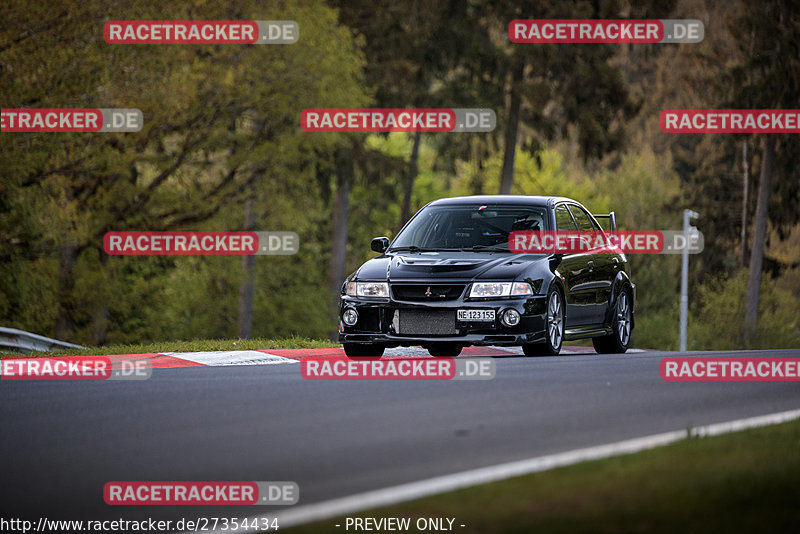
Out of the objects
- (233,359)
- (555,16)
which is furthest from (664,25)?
(233,359)

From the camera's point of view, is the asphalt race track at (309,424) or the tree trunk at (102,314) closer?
the asphalt race track at (309,424)

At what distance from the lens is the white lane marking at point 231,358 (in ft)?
49.0

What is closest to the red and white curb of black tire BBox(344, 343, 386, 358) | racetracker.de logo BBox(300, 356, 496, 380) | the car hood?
black tire BBox(344, 343, 386, 358)

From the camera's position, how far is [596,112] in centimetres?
4475

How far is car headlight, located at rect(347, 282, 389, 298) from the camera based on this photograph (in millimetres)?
14234

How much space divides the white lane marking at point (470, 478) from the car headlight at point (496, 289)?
515 cm

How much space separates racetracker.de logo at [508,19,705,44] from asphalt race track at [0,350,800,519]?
32.8 meters

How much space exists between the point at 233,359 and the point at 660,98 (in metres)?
56.5

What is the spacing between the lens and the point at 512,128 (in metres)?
44.8

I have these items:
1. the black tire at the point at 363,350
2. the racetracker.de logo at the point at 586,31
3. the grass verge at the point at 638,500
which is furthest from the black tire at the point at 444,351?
the racetracker.de logo at the point at 586,31

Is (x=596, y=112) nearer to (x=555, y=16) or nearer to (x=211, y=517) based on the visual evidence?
(x=555, y=16)

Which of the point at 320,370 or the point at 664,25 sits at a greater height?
the point at 664,25

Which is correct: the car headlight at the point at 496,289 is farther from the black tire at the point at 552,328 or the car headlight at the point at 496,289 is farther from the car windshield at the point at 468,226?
the car windshield at the point at 468,226

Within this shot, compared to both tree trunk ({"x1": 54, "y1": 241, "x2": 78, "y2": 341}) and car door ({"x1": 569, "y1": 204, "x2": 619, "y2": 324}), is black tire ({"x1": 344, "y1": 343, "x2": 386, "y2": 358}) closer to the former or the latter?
car door ({"x1": 569, "y1": 204, "x2": 619, "y2": 324})
